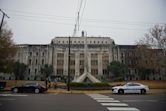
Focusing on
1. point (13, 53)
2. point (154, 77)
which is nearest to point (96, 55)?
point (154, 77)

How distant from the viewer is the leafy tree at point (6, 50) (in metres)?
32.5

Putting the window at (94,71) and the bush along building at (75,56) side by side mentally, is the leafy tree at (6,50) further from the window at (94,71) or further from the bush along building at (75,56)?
the window at (94,71)

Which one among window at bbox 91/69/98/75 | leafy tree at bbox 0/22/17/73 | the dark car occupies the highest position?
leafy tree at bbox 0/22/17/73

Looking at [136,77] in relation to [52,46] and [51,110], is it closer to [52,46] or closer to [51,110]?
[52,46]

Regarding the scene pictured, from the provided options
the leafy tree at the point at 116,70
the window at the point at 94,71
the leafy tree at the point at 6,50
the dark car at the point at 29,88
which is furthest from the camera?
the window at the point at 94,71

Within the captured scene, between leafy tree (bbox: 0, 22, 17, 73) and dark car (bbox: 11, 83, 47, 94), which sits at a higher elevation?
leafy tree (bbox: 0, 22, 17, 73)

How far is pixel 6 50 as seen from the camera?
108 feet

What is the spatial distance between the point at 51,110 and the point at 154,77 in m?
71.6

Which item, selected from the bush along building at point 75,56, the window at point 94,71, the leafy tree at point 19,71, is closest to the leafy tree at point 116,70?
the bush along building at point 75,56

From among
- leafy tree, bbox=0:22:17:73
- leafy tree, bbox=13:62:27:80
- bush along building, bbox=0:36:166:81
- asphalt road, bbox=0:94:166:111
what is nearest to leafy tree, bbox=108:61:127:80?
bush along building, bbox=0:36:166:81

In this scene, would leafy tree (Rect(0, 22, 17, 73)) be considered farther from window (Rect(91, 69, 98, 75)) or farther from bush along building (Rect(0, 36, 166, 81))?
window (Rect(91, 69, 98, 75))

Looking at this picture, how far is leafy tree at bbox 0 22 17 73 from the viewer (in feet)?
107

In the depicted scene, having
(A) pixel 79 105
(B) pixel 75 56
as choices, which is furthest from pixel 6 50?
(B) pixel 75 56

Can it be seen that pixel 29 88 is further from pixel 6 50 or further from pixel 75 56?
pixel 75 56
